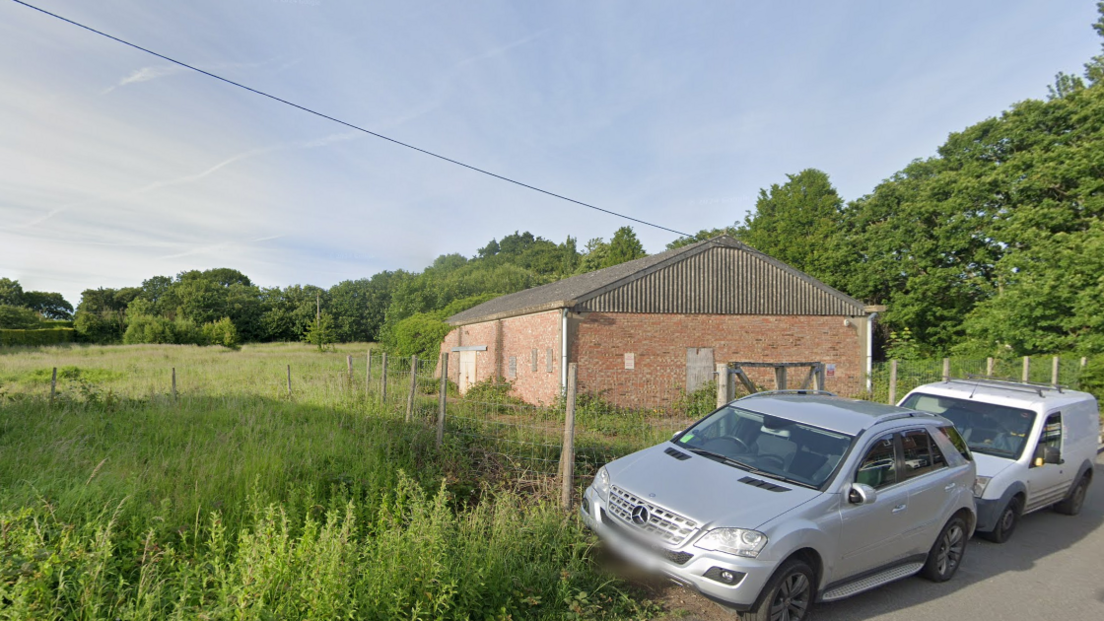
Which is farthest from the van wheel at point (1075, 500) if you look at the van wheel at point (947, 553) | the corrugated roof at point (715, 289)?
the corrugated roof at point (715, 289)

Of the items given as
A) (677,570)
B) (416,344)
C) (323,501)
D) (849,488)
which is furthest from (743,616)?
(416,344)

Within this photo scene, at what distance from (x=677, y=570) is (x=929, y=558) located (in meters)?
2.90

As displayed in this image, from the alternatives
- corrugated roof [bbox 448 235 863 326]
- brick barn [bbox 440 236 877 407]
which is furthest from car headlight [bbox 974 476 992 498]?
corrugated roof [bbox 448 235 863 326]

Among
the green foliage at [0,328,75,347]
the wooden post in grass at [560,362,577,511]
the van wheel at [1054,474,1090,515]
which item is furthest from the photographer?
the green foliage at [0,328,75,347]

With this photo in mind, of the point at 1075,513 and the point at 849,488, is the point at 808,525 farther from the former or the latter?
the point at 1075,513

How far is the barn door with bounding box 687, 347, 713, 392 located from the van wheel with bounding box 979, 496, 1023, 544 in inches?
383

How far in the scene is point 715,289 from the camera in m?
16.5

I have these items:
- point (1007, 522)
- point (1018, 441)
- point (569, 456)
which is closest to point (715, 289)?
point (1018, 441)

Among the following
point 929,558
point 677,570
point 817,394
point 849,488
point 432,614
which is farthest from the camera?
point 817,394

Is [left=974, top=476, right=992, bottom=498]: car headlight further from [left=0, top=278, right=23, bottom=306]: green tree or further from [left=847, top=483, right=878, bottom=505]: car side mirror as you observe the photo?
[left=0, top=278, right=23, bottom=306]: green tree

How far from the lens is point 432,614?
3477 millimetres

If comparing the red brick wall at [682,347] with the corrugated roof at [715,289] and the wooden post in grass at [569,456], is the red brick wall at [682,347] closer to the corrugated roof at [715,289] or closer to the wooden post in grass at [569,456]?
the corrugated roof at [715,289]

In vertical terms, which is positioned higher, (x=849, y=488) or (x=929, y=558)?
(x=849, y=488)

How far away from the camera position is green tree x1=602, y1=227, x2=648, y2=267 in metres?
47.2
